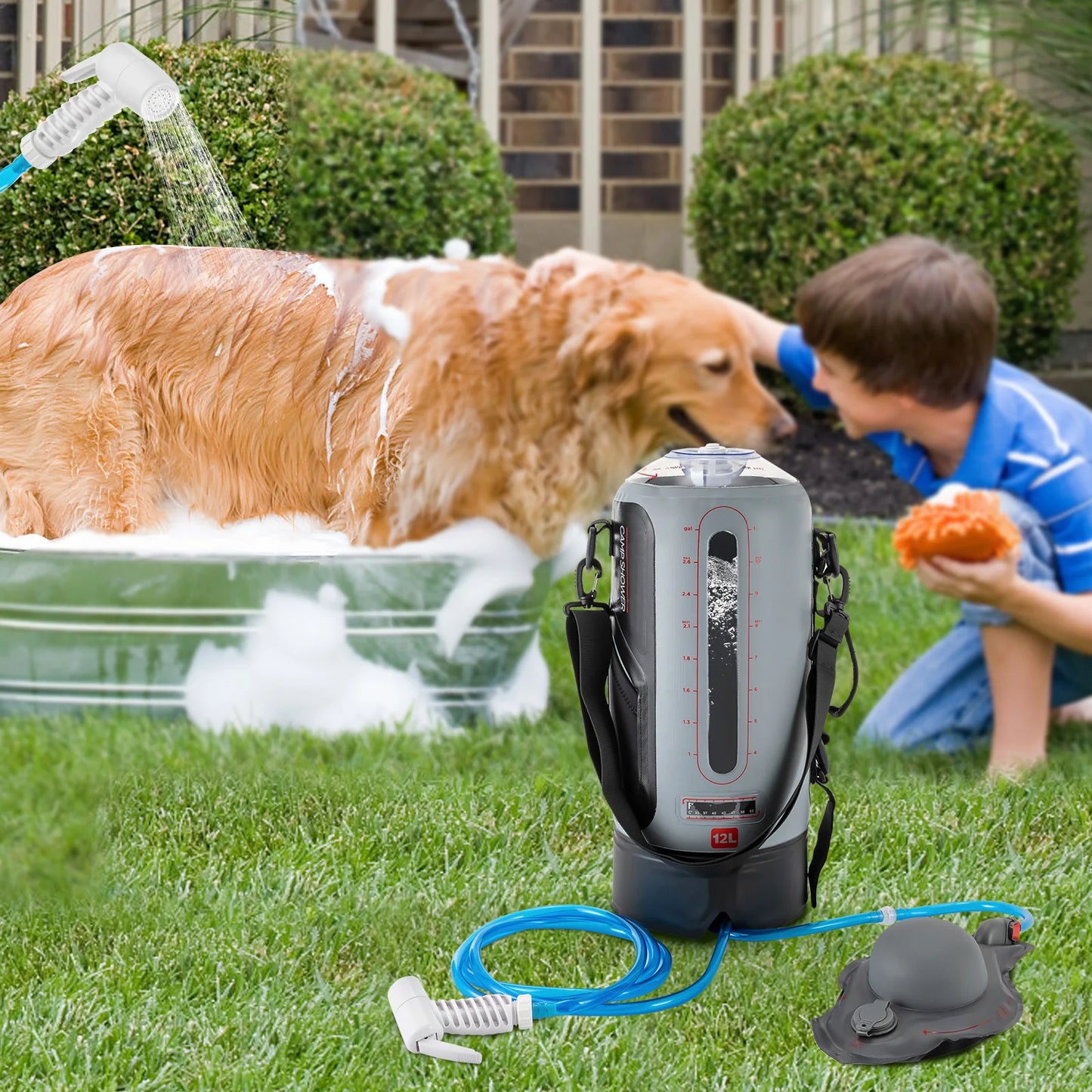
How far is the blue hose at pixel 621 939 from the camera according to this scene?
5.10 ft

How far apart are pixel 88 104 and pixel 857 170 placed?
8.26 ft

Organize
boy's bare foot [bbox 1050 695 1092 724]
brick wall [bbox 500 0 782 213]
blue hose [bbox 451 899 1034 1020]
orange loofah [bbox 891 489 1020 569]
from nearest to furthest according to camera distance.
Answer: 1. blue hose [bbox 451 899 1034 1020]
2. orange loofah [bbox 891 489 1020 569]
3. boy's bare foot [bbox 1050 695 1092 724]
4. brick wall [bbox 500 0 782 213]

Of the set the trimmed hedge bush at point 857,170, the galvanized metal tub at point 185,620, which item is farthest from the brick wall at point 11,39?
the trimmed hedge bush at point 857,170

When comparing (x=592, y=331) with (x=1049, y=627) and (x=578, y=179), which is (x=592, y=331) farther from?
(x=578, y=179)

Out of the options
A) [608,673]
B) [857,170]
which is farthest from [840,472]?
[608,673]

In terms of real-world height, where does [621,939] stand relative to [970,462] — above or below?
below

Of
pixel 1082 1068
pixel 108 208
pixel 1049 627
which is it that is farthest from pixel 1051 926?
pixel 108 208

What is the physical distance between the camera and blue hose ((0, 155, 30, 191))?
1.36m

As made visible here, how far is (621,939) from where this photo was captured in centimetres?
173

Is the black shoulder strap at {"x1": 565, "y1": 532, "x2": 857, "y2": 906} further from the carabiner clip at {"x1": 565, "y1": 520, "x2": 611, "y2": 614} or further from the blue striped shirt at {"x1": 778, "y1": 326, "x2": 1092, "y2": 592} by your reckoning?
the blue striped shirt at {"x1": 778, "y1": 326, "x2": 1092, "y2": 592}

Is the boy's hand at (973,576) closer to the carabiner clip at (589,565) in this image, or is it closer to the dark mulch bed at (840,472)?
the carabiner clip at (589,565)

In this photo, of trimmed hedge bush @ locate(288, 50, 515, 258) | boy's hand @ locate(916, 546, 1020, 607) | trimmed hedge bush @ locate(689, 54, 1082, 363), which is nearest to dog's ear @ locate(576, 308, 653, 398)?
trimmed hedge bush @ locate(288, 50, 515, 258)

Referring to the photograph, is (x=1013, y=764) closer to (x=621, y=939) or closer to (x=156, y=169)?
(x=621, y=939)

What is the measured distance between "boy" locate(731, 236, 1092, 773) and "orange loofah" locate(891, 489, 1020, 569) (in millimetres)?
24
